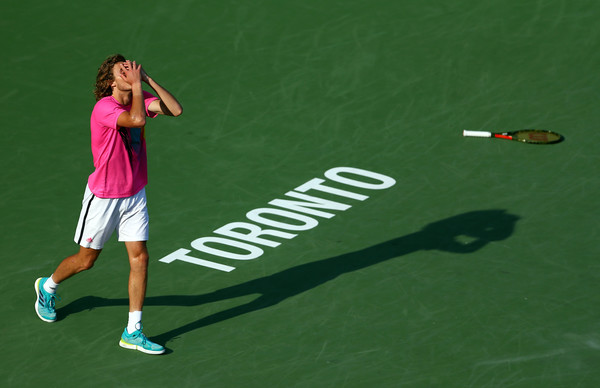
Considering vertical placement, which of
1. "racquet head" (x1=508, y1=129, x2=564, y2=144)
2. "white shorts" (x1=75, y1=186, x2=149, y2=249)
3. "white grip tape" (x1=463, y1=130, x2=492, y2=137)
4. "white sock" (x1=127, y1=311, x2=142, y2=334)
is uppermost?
"white shorts" (x1=75, y1=186, x2=149, y2=249)

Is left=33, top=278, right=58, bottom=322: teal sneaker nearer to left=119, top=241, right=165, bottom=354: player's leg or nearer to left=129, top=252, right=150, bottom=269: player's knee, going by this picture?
left=119, top=241, right=165, bottom=354: player's leg

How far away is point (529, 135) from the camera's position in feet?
43.4

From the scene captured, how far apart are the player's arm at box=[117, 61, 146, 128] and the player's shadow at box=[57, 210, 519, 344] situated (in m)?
1.86

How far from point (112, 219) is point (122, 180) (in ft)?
1.12

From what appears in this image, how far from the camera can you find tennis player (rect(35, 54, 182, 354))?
29.9 ft

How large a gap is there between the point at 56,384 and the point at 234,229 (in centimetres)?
311

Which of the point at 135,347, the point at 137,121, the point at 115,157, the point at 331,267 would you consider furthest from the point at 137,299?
the point at 331,267

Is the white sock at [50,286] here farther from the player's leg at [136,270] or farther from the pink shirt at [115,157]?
the pink shirt at [115,157]

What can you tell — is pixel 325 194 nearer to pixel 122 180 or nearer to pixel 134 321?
pixel 122 180

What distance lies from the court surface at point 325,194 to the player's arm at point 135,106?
187 cm

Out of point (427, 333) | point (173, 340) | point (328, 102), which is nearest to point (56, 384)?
point (173, 340)

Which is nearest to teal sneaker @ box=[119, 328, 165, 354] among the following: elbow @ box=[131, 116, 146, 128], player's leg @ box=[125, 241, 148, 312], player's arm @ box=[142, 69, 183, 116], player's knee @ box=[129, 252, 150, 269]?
player's leg @ box=[125, 241, 148, 312]

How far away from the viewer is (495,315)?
9719 millimetres

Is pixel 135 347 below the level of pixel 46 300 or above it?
below
